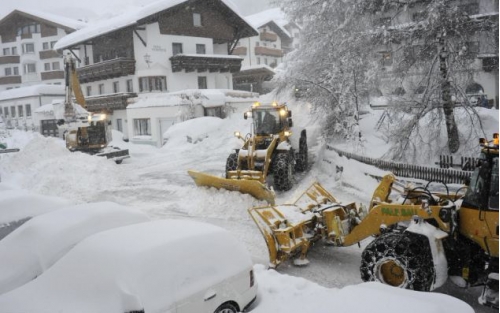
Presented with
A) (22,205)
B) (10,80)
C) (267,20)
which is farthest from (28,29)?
(22,205)

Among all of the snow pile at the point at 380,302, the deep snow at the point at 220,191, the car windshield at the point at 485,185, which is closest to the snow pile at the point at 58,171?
the deep snow at the point at 220,191

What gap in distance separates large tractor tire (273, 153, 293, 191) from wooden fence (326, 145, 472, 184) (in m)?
3.20

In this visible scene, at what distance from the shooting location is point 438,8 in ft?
43.0

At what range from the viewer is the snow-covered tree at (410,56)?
13.4 m

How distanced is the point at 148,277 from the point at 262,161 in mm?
8864

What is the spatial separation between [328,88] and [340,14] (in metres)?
3.28

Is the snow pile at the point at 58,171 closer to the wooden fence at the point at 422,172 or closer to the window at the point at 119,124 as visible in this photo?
the wooden fence at the point at 422,172

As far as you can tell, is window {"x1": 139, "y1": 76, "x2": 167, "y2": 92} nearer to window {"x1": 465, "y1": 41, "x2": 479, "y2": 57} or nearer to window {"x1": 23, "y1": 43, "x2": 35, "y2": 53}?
window {"x1": 465, "y1": 41, "x2": 479, "y2": 57}

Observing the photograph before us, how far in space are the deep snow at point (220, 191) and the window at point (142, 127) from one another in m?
3.37

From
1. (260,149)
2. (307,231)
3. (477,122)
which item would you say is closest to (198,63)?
(260,149)

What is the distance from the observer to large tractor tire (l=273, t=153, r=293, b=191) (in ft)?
43.5

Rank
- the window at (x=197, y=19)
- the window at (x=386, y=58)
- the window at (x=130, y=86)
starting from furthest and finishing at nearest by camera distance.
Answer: the window at (x=197, y=19), the window at (x=130, y=86), the window at (x=386, y=58)

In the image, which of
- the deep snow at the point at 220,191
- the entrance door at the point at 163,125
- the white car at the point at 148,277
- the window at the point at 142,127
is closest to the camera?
the deep snow at the point at 220,191

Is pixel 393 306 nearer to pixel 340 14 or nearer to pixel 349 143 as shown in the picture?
pixel 349 143
